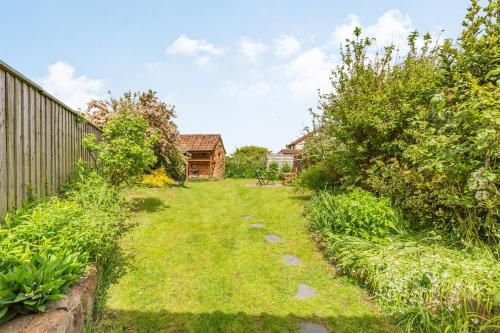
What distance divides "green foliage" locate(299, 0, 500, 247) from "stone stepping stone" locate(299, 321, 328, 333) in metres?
2.67

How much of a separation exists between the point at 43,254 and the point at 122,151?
472cm

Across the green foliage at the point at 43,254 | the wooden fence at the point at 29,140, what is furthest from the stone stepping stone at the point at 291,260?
the wooden fence at the point at 29,140

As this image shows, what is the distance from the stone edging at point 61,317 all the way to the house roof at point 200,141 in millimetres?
18473

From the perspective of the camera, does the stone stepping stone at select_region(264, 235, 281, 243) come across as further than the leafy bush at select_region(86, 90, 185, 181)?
No

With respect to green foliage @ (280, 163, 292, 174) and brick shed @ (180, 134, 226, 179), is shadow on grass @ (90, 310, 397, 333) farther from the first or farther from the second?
green foliage @ (280, 163, 292, 174)

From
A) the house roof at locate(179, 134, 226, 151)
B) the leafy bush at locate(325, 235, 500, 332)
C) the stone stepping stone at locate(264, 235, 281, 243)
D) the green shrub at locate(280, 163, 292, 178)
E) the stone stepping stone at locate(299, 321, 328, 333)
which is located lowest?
the stone stepping stone at locate(299, 321, 328, 333)

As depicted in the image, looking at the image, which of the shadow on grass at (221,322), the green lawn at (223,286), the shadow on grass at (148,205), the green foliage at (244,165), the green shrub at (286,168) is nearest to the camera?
the shadow on grass at (221,322)

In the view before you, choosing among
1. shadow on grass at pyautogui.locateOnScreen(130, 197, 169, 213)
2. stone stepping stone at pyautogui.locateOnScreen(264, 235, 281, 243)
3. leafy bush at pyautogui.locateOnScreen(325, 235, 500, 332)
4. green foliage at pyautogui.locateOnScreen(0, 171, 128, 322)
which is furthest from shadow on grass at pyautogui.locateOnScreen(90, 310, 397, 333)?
shadow on grass at pyautogui.locateOnScreen(130, 197, 169, 213)

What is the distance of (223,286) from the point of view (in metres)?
3.80

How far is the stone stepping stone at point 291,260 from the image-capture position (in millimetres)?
4689

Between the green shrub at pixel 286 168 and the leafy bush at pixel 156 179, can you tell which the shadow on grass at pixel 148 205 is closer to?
the leafy bush at pixel 156 179

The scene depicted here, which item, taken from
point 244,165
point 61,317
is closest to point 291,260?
point 61,317

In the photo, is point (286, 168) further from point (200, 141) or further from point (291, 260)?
point (291, 260)

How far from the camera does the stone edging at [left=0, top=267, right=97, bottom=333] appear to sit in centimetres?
180
